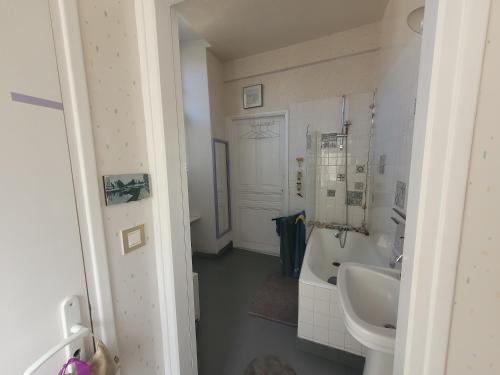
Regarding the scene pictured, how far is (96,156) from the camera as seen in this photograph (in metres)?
0.66

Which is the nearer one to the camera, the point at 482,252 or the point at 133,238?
the point at 482,252

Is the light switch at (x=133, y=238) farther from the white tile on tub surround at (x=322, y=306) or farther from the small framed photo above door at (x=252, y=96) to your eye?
the small framed photo above door at (x=252, y=96)

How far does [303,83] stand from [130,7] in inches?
93.5

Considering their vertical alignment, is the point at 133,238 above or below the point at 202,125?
below

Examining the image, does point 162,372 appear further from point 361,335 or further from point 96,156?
point 96,156

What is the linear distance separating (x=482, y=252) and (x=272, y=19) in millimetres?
2581

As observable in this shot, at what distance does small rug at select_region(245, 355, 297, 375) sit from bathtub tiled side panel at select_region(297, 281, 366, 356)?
0.74ft

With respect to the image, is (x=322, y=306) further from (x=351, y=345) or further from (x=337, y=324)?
(x=351, y=345)

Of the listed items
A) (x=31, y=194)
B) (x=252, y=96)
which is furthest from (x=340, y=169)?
(x=31, y=194)

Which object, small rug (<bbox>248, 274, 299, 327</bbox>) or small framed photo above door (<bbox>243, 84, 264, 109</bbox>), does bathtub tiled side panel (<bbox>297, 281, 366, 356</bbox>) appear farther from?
small framed photo above door (<bbox>243, 84, 264, 109</bbox>)

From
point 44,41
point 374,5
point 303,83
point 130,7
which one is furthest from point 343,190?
point 44,41

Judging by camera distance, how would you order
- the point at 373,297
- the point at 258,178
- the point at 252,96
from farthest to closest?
the point at 258,178, the point at 252,96, the point at 373,297

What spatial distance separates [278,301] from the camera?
209 centimetres

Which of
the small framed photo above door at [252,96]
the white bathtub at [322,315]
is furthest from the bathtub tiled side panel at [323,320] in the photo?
the small framed photo above door at [252,96]
